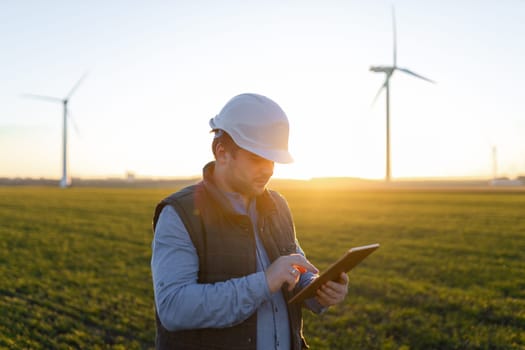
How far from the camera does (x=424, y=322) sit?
6.92 meters

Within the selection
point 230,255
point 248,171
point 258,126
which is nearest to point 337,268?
point 230,255

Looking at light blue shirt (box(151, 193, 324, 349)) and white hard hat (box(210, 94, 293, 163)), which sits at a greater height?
white hard hat (box(210, 94, 293, 163))

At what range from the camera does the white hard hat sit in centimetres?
218

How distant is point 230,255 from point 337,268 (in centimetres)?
49

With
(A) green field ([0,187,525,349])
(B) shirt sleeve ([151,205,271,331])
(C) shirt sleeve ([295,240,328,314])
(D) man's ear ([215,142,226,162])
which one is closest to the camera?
(B) shirt sleeve ([151,205,271,331])

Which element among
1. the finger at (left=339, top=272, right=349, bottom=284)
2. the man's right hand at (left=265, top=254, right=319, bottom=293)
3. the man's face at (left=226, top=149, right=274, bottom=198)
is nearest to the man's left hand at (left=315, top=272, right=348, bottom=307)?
the finger at (left=339, top=272, right=349, bottom=284)

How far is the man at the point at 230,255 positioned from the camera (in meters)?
2.07

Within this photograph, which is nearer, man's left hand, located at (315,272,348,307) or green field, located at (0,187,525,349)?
man's left hand, located at (315,272,348,307)

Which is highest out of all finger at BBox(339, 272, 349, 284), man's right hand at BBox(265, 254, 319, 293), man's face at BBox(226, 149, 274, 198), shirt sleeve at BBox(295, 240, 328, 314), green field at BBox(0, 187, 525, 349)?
man's face at BBox(226, 149, 274, 198)

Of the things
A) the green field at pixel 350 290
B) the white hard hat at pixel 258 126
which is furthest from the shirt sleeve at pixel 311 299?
the green field at pixel 350 290

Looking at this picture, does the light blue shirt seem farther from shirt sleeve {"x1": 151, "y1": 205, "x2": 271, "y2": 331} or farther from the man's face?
the man's face

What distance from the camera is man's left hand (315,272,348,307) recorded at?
2379 mm

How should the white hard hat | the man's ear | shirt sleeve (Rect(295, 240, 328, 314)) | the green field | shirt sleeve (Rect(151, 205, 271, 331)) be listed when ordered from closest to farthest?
shirt sleeve (Rect(151, 205, 271, 331)) → the white hard hat → the man's ear → shirt sleeve (Rect(295, 240, 328, 314)) → the green field

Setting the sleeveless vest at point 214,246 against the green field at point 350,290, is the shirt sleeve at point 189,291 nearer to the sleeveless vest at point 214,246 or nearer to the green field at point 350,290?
the sleeveless vest at point 214,246
